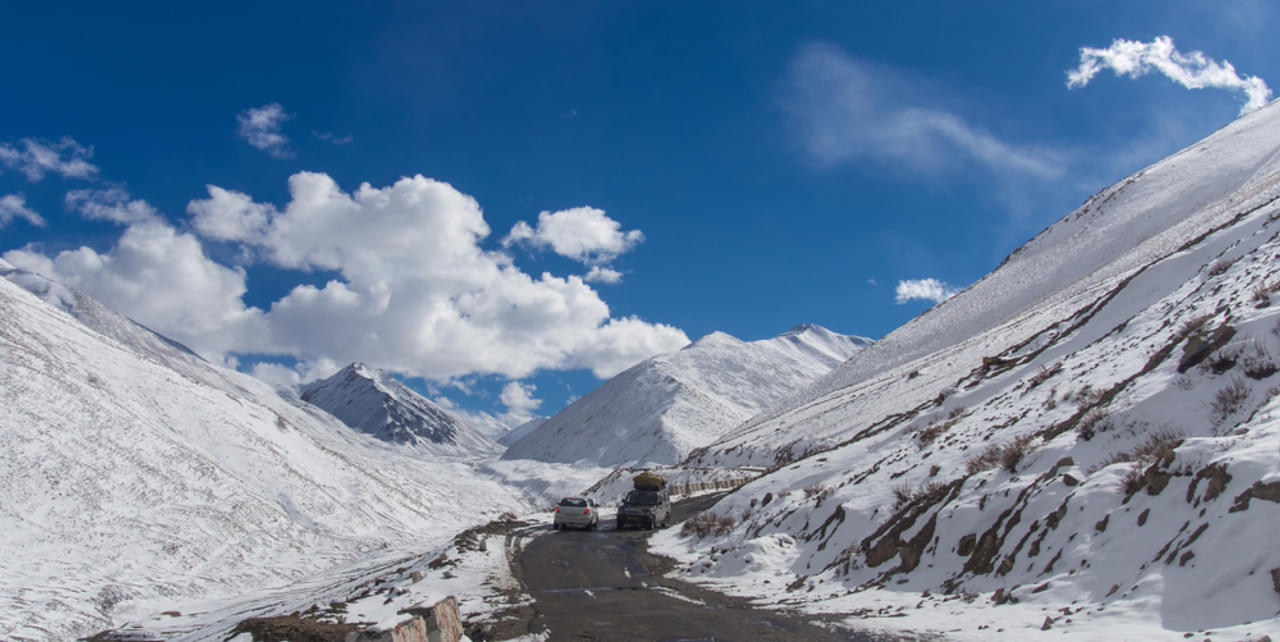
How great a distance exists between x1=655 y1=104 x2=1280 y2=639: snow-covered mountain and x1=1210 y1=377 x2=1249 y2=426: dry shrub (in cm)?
4

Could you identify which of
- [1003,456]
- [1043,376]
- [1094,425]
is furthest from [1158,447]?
[1043,376]

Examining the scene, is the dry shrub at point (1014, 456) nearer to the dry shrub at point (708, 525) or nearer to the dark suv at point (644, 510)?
the dry shrub at point (708, 525)

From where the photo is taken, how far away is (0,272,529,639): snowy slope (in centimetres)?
4341

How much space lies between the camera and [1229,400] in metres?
10.6

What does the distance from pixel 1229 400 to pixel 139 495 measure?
70.9 meters

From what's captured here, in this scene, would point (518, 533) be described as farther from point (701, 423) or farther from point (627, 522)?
point (701, 423)

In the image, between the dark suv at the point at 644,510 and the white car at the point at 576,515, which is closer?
the dark suv at the point at 644,510

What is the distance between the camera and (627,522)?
29438mm

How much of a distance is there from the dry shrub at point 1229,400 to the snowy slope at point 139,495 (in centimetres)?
4695

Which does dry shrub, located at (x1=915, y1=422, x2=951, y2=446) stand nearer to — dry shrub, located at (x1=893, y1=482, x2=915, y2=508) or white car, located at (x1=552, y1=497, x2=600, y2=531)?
dry shrub, located at (x1=893, y1=482, x2=915, y2=508)

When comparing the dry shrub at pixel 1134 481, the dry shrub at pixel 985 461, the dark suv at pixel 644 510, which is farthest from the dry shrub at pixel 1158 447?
the dark suv at pixel 644 510

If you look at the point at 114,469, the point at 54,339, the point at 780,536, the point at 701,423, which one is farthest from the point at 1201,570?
the point at 701,423

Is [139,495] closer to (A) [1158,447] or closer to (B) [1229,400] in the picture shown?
(A) [1158,447]

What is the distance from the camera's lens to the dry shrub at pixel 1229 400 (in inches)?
408
